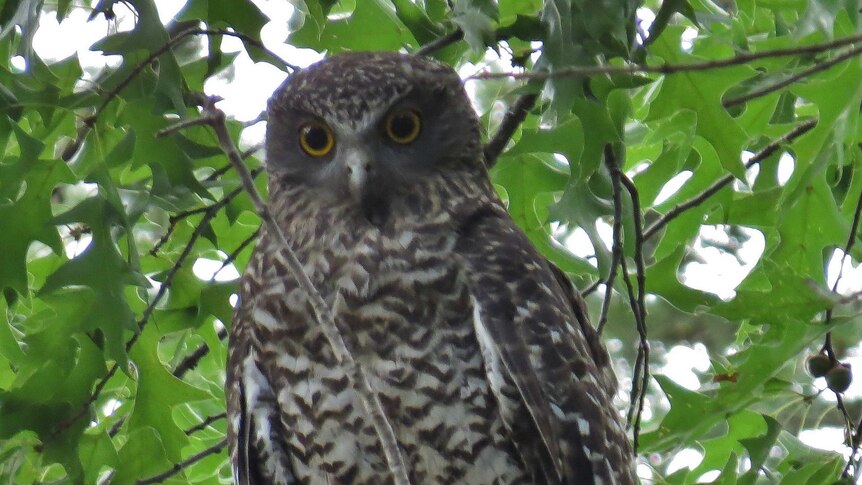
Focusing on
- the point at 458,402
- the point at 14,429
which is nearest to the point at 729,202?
the point at 458,402

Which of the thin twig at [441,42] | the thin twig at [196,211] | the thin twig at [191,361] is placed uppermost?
the thin twig at [441,42]

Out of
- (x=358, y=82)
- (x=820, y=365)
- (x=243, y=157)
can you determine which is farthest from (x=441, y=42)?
(x=820, y=365)

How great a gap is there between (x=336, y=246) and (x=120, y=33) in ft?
2.74

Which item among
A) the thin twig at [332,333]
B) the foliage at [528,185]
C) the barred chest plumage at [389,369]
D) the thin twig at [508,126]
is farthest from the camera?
the thin twig at [508,126]

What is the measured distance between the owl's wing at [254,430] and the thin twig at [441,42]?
3.09ft

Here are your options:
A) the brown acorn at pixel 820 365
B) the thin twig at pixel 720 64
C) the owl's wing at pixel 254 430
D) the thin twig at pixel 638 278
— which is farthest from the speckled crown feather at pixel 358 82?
the brown acorn at pixel 820 365

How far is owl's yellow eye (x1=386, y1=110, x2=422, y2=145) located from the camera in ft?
10.8

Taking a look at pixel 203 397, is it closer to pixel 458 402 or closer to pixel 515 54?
pixel 458 402

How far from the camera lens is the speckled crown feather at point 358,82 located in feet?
10.5

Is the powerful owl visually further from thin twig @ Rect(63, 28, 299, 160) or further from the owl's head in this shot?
thin twig @ Rect(63, 28, 299, 160)

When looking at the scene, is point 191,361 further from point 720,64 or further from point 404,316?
point 720,64

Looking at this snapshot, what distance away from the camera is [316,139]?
329 cm

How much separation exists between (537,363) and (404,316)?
0.36m

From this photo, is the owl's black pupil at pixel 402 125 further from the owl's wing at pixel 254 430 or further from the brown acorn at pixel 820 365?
the brown acorn at pixel 820 365
